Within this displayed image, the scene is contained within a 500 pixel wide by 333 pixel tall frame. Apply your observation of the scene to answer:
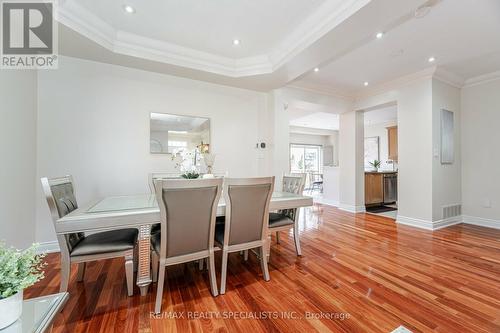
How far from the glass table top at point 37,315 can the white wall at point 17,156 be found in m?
1.66

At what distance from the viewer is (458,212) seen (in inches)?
158

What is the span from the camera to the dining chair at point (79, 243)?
157 cm

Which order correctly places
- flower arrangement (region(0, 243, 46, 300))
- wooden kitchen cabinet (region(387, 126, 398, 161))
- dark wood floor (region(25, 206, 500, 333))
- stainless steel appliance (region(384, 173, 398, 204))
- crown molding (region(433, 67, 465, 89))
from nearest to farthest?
flower arrangement (region(0, 243, 46, 300))
dark wood floor (region(25, 206, 500, 333))
crown molding (region(433, 67, 465, 89))
stainless steel appliance (region(384, 173, 398, 204))
wooden kitchen cabinet (region(387, 126, 398, 161))

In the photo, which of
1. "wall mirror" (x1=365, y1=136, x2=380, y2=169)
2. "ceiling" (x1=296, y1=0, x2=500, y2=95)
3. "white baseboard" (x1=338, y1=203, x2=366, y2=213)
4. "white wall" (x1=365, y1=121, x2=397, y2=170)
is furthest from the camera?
"wall mirror" (x1=365, y1=136, x2=380, y2=169)

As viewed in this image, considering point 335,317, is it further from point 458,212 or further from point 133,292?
point 458,212

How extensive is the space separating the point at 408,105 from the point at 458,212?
7.33 feet

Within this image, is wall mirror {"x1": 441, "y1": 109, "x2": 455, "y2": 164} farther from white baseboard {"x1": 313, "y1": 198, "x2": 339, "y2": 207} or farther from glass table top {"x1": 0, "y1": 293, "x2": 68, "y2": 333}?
glass table top {"x1": 0, "y1": 293, "x2": 68, "y2": 333}

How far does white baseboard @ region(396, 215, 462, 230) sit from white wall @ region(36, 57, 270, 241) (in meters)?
3.47

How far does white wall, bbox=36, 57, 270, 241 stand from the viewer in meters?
2.71

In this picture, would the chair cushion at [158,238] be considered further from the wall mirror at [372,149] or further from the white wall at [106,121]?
the wall mirror at [372,149]

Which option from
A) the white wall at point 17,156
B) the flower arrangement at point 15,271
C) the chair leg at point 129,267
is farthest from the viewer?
the white wall at point 17,156

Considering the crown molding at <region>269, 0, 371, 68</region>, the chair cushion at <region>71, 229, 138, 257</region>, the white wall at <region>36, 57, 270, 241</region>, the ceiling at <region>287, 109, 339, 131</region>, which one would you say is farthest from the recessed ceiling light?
the ceiling at <region>287, 109, 339, 131</region>

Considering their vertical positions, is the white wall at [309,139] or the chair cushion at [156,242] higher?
the white wall at [309,139]

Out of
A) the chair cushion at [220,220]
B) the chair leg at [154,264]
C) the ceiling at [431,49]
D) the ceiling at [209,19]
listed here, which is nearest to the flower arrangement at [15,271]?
the chair leg at [154,264]
